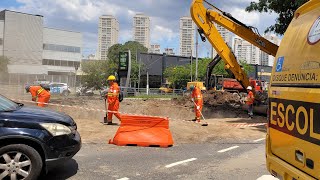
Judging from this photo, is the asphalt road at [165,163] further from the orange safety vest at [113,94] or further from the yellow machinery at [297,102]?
the orange safety vest at [113,94]

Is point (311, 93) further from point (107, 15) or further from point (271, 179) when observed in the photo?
point (107, 15)

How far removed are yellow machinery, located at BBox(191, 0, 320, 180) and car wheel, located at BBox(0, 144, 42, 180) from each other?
3.31m

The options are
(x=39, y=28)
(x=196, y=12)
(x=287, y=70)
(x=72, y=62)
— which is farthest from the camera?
(x=72, y=62)

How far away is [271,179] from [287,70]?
2.84 meters

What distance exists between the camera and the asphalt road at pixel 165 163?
6.58 meters

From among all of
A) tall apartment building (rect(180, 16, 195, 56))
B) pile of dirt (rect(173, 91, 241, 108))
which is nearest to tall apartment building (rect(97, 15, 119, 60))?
tall apartment building (rect(180, 16, 195, 56))

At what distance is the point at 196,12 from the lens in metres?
17.2

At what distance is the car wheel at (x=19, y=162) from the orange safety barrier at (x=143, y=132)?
3.79 metres

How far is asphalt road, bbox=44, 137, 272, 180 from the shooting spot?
6.58 meters

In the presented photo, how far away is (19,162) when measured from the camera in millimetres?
5539

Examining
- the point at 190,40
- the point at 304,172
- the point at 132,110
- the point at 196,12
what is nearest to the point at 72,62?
the point at 190,40

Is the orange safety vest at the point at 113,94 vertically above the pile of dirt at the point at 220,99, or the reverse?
the orange safety vest at the point at 113,94

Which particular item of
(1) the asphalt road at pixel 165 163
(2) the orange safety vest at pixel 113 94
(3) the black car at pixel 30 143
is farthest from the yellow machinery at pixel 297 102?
(2) the orange safety vest at pixel 113 94

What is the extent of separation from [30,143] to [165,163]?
2842mm
